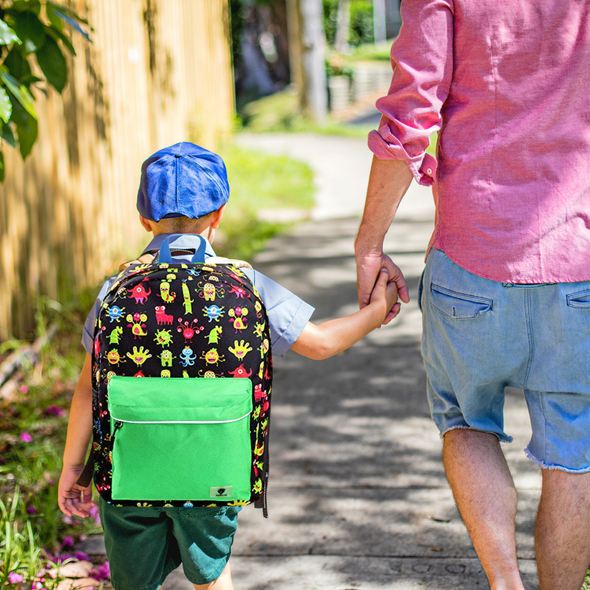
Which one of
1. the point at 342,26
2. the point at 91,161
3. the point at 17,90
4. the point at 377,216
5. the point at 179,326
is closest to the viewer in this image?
the point at 179,326

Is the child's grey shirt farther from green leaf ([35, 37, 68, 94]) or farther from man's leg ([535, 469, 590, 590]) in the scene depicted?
green leaf ([35, 37, 68, 94])

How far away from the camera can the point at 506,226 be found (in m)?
1.88

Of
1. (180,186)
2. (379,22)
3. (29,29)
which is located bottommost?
(379,22)

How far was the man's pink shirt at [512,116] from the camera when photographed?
1.82 metres

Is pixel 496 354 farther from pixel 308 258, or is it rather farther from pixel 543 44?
pixel 308 258

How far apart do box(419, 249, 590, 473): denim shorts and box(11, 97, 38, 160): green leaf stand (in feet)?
4.72

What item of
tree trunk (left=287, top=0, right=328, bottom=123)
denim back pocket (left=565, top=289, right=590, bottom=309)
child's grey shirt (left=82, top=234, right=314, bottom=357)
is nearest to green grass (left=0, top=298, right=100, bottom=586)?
child's grey shirt (left=82, top=234, right=314, bottom=357)

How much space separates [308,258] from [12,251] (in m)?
2.78

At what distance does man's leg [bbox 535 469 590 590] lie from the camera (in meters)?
1.95

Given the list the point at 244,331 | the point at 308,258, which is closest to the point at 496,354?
the point at 244,331

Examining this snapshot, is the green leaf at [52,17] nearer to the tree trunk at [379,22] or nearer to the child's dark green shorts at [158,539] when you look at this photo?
the child's dark green shorts at [158,539]

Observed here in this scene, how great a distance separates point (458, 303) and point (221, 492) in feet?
2.41

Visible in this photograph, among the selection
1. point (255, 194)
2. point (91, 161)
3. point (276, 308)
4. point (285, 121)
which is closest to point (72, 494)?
point (276, 308)

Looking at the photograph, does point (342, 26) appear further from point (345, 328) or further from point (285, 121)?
point (345, 328)
